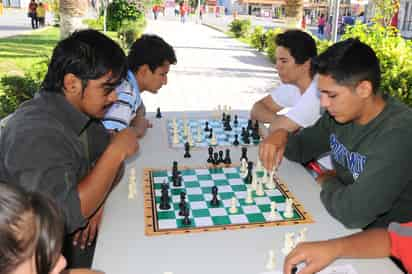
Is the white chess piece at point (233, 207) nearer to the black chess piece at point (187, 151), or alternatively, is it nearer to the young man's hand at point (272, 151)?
the young man's hand at point (272, 151)

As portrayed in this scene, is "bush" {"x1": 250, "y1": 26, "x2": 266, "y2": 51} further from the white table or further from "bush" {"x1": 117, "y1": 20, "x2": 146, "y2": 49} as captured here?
the white table

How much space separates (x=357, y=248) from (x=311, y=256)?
9.1 inches

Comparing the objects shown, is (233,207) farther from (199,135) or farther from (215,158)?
(199,135)

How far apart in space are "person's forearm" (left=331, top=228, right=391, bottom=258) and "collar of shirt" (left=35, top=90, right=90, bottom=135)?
1.31 metres

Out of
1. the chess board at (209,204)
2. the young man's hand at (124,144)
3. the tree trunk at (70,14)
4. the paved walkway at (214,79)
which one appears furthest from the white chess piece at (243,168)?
the tree trunk at (70,14)

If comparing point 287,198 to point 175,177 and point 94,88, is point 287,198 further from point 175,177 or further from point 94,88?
point 94,88

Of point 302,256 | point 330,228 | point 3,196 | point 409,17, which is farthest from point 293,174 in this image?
point 409,17

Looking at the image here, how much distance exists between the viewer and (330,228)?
203 centimetres

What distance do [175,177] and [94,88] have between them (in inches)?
28.3

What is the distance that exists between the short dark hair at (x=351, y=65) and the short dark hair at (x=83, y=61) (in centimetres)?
112

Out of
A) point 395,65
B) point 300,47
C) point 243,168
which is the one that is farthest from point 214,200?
point 395,65

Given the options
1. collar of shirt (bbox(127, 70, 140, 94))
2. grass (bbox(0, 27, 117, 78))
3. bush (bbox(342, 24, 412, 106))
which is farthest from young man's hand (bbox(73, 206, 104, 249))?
grass (bbox(0, 27, 117, 78))

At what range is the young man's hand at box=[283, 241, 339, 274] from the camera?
167 centimetres

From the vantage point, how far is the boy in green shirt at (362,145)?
2.03 metres
